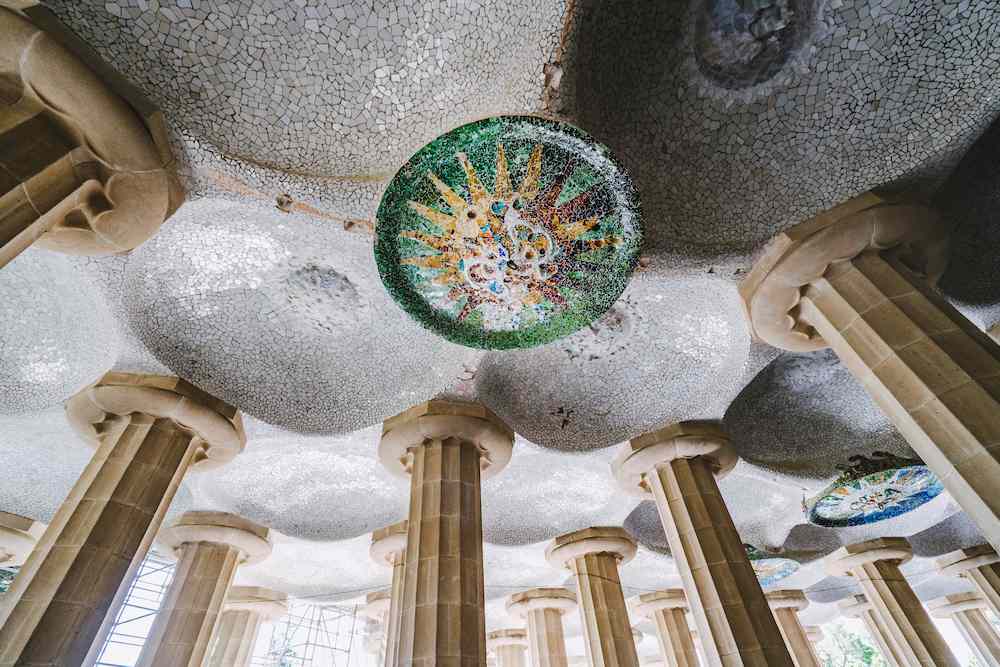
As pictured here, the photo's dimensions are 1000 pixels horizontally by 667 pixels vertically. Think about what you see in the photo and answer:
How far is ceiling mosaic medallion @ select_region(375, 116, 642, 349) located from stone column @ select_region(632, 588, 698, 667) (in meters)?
11.8

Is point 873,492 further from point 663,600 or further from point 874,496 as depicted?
point 663,600

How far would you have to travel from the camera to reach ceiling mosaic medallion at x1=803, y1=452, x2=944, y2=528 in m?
7.95

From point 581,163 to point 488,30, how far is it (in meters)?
1.37

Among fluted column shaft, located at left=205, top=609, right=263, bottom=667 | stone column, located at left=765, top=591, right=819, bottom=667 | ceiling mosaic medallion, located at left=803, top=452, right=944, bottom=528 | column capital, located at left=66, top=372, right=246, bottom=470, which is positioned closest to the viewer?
column capital, located at left=66, top=372, right=246, bottom=470

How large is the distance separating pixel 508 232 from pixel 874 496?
7999 mm

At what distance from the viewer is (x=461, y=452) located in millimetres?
6703

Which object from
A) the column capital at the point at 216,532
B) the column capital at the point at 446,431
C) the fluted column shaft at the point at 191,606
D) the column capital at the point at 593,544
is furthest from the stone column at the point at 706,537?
the fluted column shaft at the point at 191,606

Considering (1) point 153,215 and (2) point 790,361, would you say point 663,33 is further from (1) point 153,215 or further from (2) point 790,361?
(2) point 790,361

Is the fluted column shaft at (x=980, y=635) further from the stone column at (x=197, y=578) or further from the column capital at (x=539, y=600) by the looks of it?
the stone column at (x=197, y=578)

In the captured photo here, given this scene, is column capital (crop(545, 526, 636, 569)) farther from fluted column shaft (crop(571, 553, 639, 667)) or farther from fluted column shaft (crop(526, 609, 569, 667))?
fluted column shaft (crop(526, 609, 569, 667))

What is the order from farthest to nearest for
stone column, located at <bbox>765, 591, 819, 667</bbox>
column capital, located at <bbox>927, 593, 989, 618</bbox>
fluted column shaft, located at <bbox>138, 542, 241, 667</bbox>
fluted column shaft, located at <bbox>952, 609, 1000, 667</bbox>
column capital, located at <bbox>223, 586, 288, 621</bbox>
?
1. column capital, located at <bbox>927, 593, 989, 618</bbox>
2. fluted column shaft, located at <bbox>952, 609, 1000, 667</bbox>
3. stone column, located at <bbox>765, 591, 819, 667</bbox>
4. column capital, located at <bbox>223, 586, 288, 621</bbox>
5. fluted column shaft, located at <bbox>138, 542, 241, 667</bbox>

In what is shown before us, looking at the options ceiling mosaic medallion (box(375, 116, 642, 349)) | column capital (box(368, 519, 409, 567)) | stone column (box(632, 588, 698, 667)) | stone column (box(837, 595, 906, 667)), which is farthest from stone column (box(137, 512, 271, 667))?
stone column (box(837, 595, 906, 667))

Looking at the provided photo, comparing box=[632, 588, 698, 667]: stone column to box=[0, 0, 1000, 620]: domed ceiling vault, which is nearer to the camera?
box=[0, 0, 1000, 620]: domed ceiling vault

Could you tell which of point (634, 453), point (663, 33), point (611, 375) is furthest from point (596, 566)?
point (663, 33)
